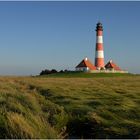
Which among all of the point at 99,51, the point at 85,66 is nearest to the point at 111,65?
the point at 85,66

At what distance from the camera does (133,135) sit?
829cm

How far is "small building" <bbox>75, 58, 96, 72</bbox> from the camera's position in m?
80.7

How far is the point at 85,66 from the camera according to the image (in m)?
82.8

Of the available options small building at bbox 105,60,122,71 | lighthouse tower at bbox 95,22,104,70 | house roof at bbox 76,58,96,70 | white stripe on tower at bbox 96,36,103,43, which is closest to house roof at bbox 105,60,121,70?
small building at bbox 105,60,122,71

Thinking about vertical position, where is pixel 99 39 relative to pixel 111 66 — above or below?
above

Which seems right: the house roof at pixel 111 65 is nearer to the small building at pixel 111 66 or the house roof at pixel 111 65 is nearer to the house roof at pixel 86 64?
the small building at pixel 111 66

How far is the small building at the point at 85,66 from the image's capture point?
8069cm

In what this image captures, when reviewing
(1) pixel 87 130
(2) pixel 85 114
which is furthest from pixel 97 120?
(2) pixel 85 114

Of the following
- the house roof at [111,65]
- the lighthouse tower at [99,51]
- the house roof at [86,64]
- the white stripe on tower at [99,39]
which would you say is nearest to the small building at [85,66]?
the house roof at [86,64]

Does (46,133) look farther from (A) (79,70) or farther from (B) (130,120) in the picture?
(A) (79,70)

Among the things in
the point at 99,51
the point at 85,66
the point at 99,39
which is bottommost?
the point at 85,66

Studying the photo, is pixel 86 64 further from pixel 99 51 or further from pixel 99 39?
pixel 99 39

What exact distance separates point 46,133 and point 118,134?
5.86 ft

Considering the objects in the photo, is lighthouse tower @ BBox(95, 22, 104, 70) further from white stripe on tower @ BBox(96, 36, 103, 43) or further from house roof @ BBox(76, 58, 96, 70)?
house roof @ BBox(76, 58, 96, 70)
